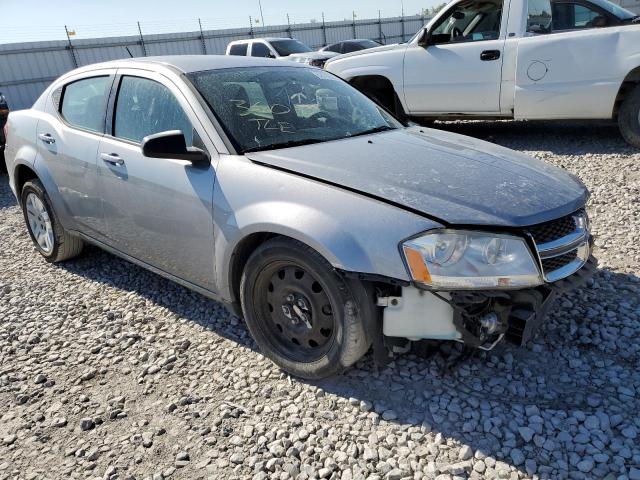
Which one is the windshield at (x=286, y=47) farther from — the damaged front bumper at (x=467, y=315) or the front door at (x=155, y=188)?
the damaged front bumper at (x=467, y=315)

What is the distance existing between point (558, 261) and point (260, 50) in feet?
43.4

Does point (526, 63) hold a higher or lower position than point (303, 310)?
higher

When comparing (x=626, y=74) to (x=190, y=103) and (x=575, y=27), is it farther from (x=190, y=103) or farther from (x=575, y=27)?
(x=190, y=103)

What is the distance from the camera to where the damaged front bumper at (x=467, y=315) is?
2275 millimetres

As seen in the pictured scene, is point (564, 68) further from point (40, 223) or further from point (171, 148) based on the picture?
point (40, 223)

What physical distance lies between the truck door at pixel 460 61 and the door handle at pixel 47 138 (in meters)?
4.73

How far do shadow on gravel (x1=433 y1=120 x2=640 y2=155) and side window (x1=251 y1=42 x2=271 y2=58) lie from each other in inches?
282

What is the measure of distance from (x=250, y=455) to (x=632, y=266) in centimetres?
299

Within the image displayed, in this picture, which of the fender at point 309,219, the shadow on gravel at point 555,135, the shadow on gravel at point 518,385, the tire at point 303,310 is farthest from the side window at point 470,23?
the tire at point 303,310

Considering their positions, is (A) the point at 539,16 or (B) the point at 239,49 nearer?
(A) the point at 539,16

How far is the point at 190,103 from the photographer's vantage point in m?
2.94

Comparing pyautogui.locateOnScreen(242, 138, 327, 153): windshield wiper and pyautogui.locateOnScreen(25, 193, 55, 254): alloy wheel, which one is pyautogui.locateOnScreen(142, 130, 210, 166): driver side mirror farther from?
pyautogui.locateOnScreen(25, 193, 55, 254): alloy wheel

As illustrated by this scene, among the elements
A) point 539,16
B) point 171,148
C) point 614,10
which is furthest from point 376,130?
point 614,10

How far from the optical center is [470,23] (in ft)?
21.8
